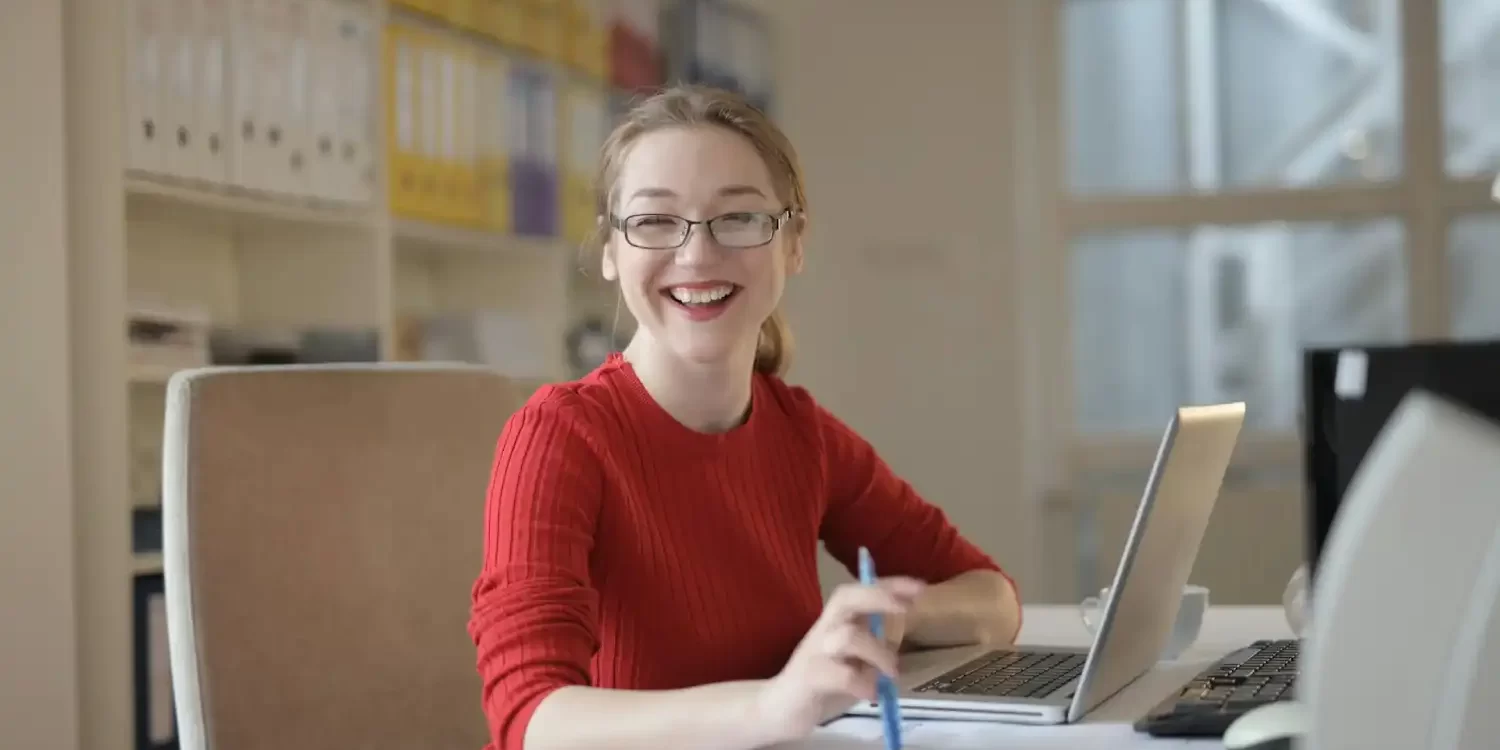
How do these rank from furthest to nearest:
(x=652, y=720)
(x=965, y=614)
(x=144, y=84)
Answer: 1. (x=144, y=84)
2. (x=965, y=614)
3. (x=652, y=720)

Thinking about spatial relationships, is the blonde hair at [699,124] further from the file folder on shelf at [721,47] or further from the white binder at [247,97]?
the file folder on shelf at [721,47]

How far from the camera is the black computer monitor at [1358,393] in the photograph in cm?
94

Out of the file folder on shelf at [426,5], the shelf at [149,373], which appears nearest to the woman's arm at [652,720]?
the shelf at [149,373]

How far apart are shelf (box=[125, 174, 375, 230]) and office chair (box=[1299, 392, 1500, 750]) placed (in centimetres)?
225

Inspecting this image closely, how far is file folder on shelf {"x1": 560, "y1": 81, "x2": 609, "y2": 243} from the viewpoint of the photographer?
3.75m

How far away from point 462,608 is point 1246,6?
385 centimetres

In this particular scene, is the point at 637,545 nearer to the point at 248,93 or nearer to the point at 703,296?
the point at 703,296

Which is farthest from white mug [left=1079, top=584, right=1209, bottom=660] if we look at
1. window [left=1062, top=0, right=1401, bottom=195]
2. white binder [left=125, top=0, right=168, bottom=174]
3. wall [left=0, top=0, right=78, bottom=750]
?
Result: window [left=1062, top=0, right=1401, bottom=195]

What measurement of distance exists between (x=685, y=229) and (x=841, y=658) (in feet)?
1.86

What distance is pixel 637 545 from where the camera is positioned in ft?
4.59

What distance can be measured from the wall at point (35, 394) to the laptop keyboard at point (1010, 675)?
1.54 meters

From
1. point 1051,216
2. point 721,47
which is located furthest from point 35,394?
point 1051,216

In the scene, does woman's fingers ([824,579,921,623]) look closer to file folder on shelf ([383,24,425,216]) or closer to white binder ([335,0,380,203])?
white binder ([335,0,380,203])

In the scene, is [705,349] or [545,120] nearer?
[705,349]
